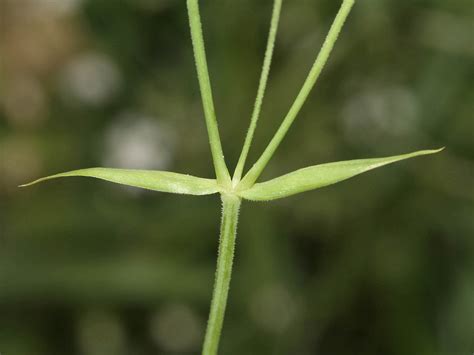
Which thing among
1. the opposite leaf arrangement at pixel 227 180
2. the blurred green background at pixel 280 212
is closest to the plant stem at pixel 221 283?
the opposite leaf arrangement at pixel 227 180

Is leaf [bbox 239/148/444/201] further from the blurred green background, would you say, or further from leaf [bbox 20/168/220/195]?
the blurred green background

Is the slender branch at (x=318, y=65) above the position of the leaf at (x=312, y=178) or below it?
above

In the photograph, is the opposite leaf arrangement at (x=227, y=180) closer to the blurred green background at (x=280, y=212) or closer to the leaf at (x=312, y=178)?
the leaf at (x=312, y=178)

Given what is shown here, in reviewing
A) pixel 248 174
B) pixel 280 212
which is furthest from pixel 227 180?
pixel 280 212

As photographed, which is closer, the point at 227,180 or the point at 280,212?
the point at 227,180

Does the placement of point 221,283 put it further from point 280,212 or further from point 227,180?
point 280,212

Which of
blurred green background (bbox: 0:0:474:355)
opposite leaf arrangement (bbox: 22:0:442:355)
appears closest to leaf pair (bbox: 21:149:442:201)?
opposite leaf arrangement (bbox: 22:0:442:355)
